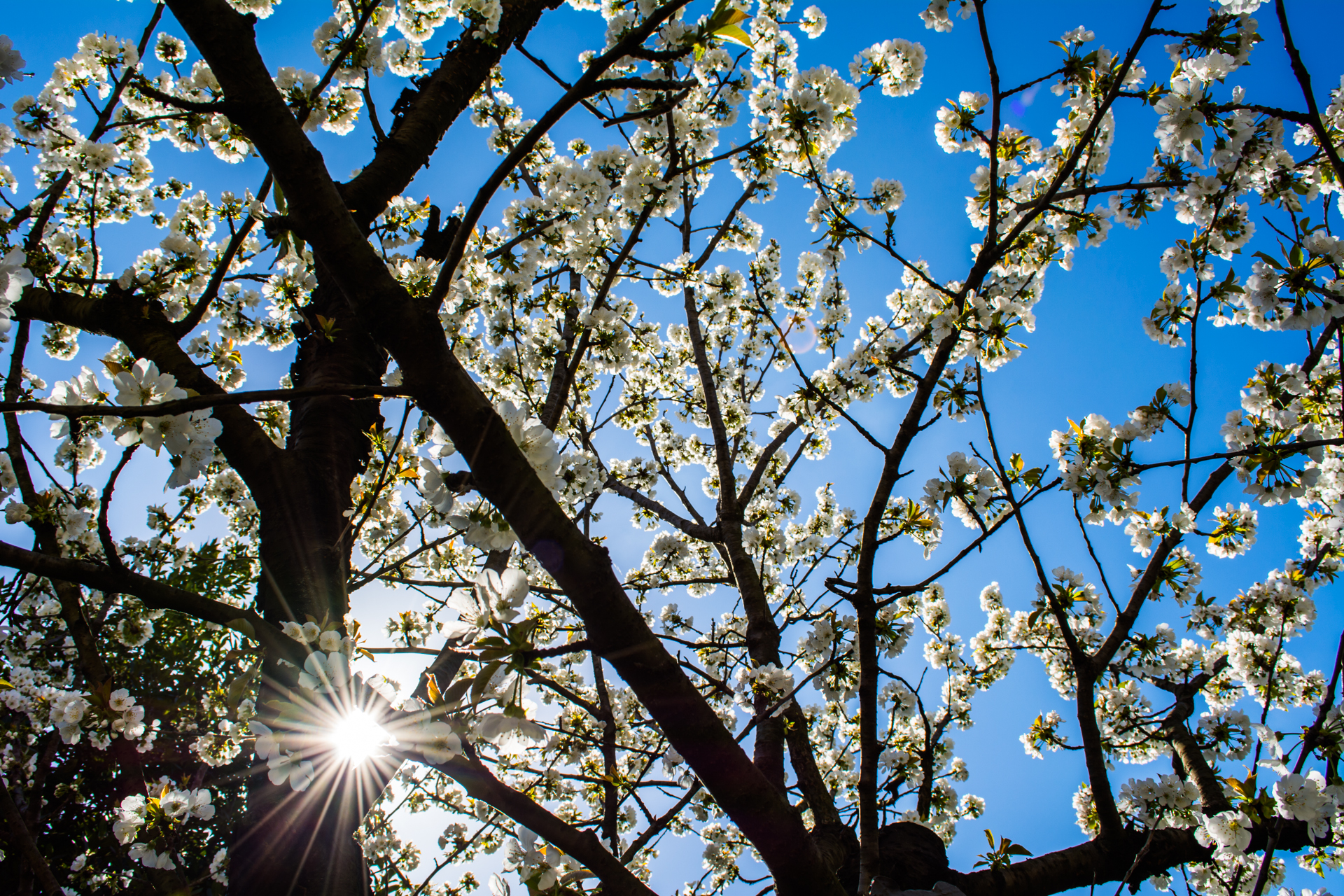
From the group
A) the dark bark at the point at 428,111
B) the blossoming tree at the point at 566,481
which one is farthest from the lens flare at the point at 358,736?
the dark bark at the point at 428,111

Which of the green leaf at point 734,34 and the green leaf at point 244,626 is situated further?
the green leaf at point 244,626

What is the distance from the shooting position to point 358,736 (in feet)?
4.20

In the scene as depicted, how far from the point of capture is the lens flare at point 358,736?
4.11ft

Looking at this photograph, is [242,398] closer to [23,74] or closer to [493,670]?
[493,670]

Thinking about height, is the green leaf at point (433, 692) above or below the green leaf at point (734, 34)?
below

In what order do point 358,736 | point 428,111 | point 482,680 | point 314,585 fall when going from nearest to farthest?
1. point 482,680
2. point 358,736
3. point 314,585
4. point 428,111

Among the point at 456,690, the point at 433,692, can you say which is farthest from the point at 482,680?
the point at 433,692

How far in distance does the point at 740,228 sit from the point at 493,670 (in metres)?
6.16

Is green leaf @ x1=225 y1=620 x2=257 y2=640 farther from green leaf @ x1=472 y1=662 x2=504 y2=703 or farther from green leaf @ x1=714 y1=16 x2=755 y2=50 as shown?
green leaf @ x1=714 y1=16 x2=755 y2=50

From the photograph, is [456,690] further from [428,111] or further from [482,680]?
[428,111]

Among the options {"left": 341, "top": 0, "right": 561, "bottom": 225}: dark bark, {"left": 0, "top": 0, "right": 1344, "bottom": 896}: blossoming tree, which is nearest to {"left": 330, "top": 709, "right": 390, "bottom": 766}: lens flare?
{"left": 0, "top": 0, "right": 1344, "bottom": 896}: blossoming tree

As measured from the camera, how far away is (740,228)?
6434 mm

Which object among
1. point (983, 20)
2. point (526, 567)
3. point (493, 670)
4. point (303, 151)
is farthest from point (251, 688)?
point (526, 567)

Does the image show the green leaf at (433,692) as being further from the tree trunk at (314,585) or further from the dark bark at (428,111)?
the dark bark at (428,111)
